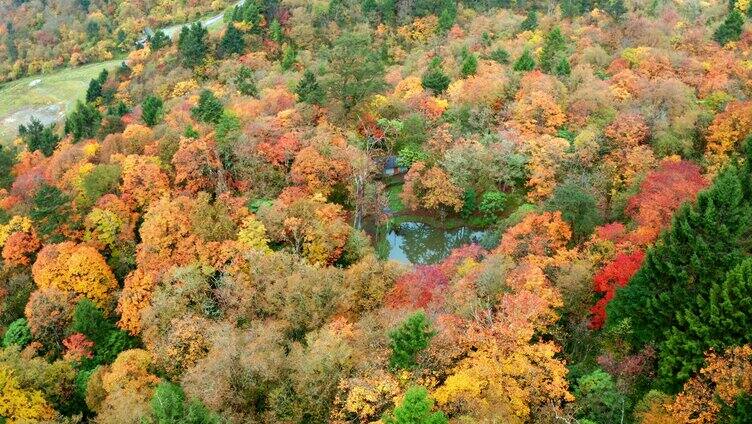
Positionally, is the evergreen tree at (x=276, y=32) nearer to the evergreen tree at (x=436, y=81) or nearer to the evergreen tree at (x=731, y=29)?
the evergreen tree at (x=436, y=81)

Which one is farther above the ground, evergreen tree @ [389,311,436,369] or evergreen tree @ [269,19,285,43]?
evergreen tree @ [269,19,285,43]

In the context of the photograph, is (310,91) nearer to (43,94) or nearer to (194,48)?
(194,48)

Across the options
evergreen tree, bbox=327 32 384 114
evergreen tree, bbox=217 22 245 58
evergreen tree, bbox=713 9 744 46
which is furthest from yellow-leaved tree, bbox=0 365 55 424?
evergreen tree, bbox=713 9 744 46

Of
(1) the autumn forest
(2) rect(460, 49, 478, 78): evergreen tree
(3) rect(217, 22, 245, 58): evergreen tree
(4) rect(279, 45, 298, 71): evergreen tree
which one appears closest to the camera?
(1) the autumn forest

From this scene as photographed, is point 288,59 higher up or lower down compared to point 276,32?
lower down

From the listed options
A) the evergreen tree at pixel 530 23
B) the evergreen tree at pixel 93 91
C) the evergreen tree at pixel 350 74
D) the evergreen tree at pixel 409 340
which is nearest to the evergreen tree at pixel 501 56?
the evergreen tree at pixel 530 23

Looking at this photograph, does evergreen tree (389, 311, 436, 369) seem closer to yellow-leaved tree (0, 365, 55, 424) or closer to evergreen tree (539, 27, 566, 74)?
yellow-leaved tree (0, 365, 55, 424)

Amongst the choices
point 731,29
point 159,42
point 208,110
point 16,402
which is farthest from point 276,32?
point 16,402
